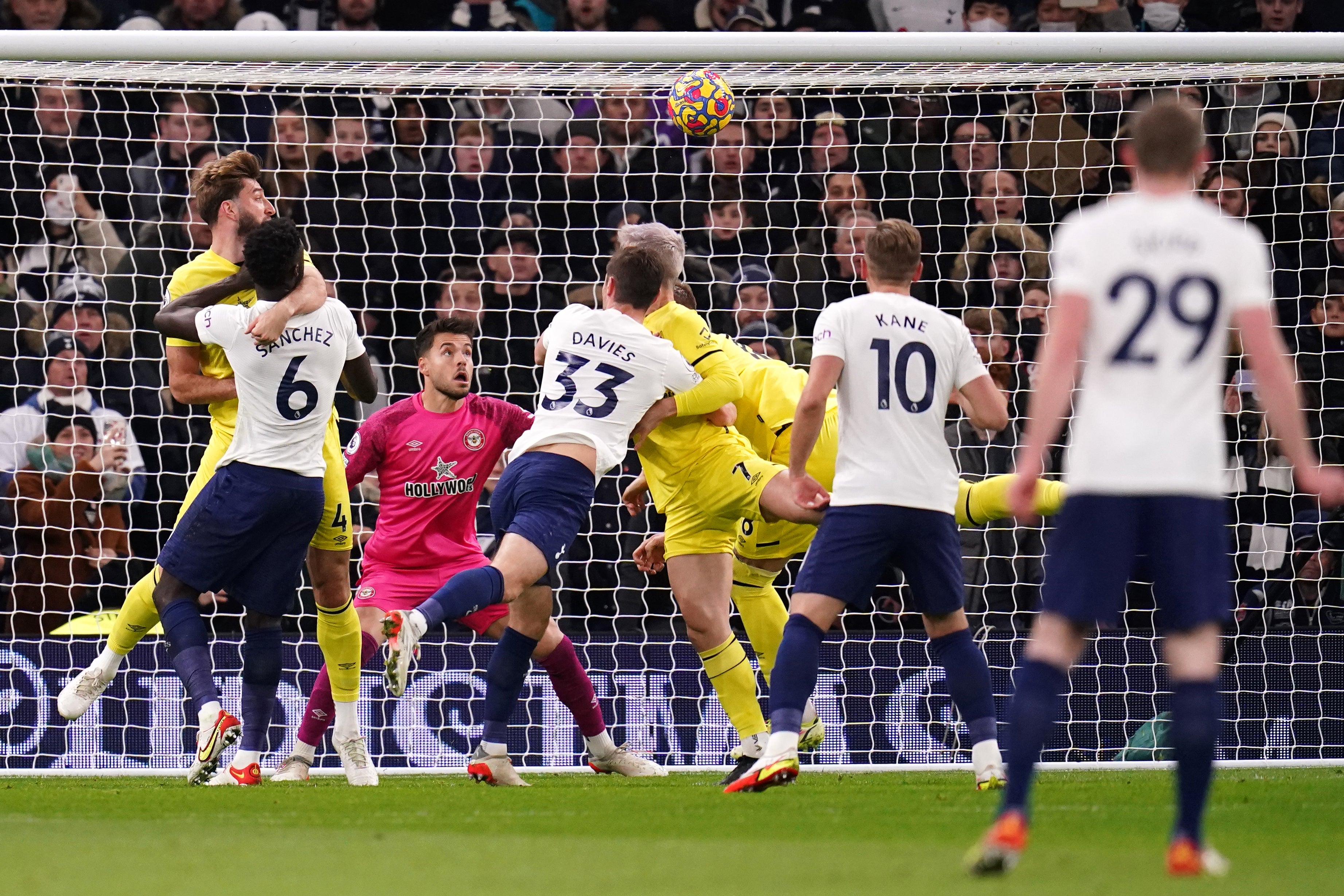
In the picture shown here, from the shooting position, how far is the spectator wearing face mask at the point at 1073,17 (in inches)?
451

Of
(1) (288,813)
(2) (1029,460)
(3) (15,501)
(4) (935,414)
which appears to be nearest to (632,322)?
(4) (935,414)

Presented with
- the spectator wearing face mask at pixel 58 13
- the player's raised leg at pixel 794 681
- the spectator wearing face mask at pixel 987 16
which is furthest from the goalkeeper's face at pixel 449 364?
the spectator wearing face mask at pixel 987 16

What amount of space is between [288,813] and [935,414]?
245 centimetres

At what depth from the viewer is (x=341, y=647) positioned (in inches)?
262

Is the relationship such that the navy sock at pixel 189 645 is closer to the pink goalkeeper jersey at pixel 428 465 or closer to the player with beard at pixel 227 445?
the player with beard at pixel 227 445

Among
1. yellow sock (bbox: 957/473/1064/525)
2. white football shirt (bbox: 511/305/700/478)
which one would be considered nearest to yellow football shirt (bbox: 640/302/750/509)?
white football shirt (bbox: 511/305/700/478)

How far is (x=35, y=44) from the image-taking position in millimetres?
7355

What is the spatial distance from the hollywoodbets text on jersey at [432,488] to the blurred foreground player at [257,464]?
866 millimetres

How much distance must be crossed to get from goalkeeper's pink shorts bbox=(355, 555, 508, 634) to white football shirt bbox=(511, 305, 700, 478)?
3.76 feet

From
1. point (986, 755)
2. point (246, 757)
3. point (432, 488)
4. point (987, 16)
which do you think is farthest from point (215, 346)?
point (987, 16)

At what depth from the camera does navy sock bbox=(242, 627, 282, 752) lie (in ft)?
21.7

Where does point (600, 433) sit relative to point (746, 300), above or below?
below

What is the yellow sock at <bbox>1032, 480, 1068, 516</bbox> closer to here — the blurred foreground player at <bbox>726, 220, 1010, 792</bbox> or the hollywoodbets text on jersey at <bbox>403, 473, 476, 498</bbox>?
the blurred foreground player at <bbox>726, 220, 1010, 792</bbox>

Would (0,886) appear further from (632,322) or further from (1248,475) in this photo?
(1248,475)
